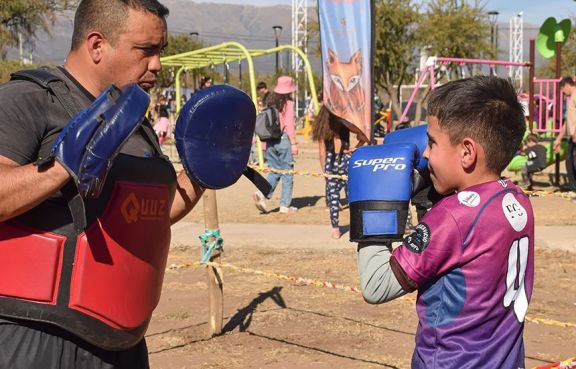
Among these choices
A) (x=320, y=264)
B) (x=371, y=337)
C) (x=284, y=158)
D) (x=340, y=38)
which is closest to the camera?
(x=371, y=337)

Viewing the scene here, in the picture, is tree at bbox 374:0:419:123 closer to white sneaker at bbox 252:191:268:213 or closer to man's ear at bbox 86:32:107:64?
white sneaker at bbox 252:191:268:213

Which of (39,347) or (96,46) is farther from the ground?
(96,46)

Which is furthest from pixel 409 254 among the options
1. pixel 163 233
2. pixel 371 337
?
pixel 371 337

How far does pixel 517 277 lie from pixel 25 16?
2690cm

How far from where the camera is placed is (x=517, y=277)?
1.91m

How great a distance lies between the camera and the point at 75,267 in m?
1.85

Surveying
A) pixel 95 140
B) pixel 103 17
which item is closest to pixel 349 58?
pixel 103 17

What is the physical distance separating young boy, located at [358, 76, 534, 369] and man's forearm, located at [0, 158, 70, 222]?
2.53 feet

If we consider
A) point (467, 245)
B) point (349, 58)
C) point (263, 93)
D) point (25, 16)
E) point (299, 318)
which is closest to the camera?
point (467, 245)

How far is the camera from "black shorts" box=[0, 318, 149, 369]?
185cm

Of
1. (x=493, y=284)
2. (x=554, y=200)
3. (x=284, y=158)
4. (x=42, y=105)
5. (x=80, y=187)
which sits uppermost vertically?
(x=42, y=105)

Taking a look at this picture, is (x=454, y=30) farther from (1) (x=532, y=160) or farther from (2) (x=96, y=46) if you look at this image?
(2) (x=96, y=46)

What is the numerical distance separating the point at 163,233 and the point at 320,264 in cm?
458

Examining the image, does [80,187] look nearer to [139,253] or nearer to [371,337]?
[139,253]
